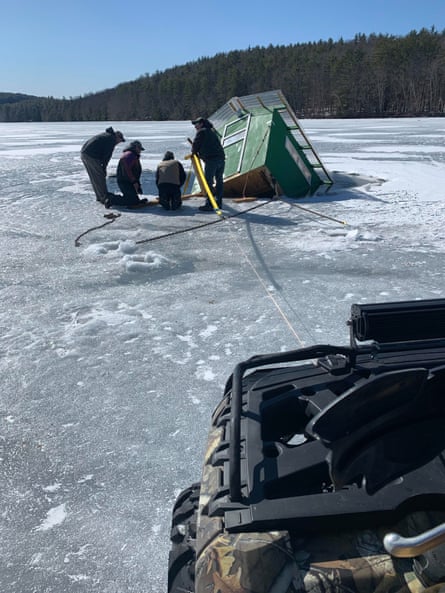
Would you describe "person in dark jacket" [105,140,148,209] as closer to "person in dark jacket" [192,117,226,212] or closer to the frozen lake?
the frozen lake

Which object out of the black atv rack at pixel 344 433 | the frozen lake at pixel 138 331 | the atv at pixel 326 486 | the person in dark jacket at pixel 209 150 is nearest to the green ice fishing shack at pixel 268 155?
the frozen lake at pixel 138 331

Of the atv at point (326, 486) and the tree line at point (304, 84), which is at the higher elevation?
the tree line at point (304, 84)

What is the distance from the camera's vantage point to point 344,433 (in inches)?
51.8

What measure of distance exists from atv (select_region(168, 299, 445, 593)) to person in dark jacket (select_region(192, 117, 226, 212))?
723 cm

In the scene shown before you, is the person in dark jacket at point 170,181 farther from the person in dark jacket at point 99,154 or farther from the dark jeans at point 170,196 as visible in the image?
the person in dark jacket at point 99,154

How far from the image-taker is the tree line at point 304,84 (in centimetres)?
7119

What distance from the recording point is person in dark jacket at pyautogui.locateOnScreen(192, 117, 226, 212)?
329 inches

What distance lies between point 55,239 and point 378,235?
450cm

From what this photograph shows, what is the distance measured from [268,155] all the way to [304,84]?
80.3m

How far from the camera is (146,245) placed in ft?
21.4

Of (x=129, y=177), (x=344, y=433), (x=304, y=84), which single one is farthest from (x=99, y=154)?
(x=304, y=84)

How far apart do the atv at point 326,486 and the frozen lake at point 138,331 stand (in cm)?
55

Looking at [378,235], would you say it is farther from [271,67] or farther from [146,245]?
[271,67]

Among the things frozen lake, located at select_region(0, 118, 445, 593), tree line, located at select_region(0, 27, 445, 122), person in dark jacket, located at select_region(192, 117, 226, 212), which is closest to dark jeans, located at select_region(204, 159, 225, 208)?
person in dark jacket, located at select_region(192, 117, 226, 212)
